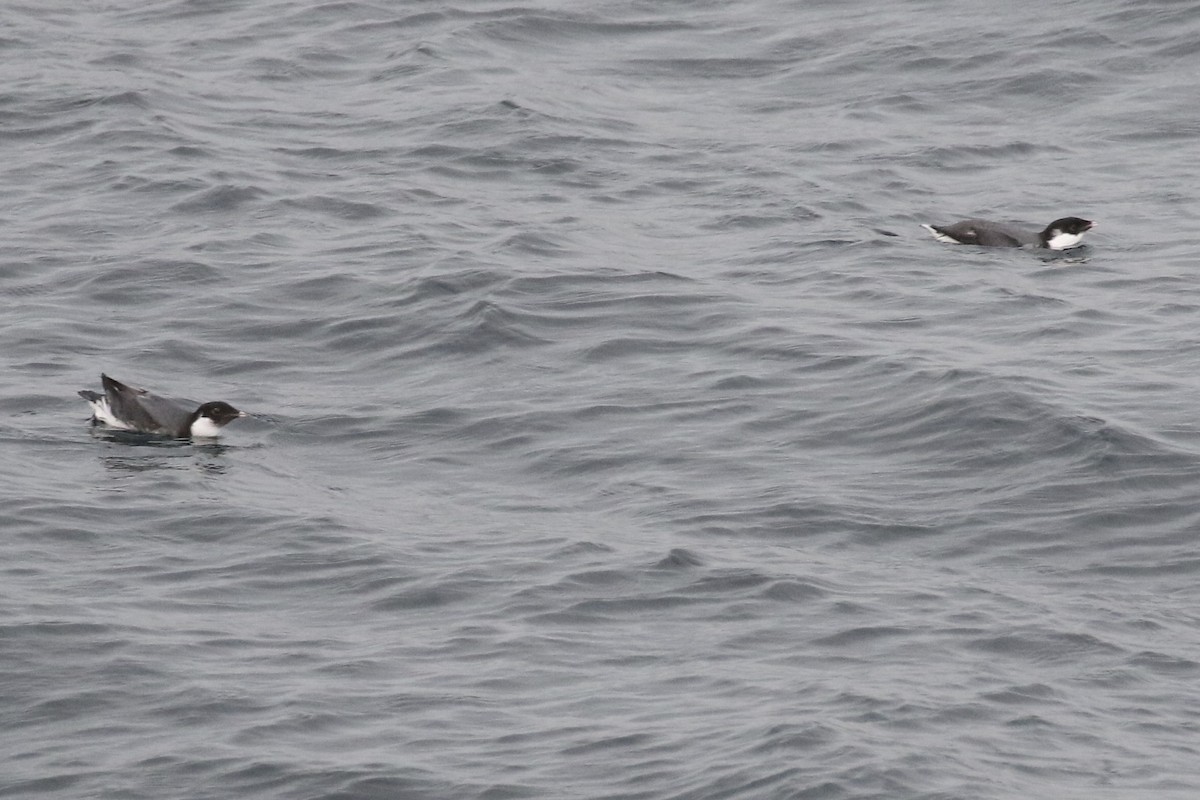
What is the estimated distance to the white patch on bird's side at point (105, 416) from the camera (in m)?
17.9

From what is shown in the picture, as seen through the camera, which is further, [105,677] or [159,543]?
[159,543]

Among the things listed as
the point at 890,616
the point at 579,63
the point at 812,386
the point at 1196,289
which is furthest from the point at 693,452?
the point at 579,63

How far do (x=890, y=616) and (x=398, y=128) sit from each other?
14692mm

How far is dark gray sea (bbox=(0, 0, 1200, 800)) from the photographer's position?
1250 cm

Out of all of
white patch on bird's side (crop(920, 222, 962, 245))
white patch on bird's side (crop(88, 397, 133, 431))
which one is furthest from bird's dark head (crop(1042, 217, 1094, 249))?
white patch on bird's side (crop(88, 397, 133, 431))

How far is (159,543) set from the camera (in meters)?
15.6

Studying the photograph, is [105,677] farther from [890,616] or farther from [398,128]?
[398,128]

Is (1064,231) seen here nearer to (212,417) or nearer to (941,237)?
(941,237)

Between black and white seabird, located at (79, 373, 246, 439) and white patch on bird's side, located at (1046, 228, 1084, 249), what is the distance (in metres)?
8.97

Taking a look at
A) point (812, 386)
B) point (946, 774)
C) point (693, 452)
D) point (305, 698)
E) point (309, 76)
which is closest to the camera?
point (946, 774)

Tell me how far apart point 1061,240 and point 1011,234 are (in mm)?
513

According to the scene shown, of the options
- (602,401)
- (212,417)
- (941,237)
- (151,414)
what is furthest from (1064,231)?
(151,414)

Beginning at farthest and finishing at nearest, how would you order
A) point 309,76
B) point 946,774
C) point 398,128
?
1. point 309,76
2. point 398,128
3. point 946,774

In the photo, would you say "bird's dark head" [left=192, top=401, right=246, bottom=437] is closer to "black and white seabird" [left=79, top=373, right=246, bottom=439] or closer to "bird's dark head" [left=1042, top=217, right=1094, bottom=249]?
"black and white seabird" [left=79, top=373, right=246, bottom=439]
